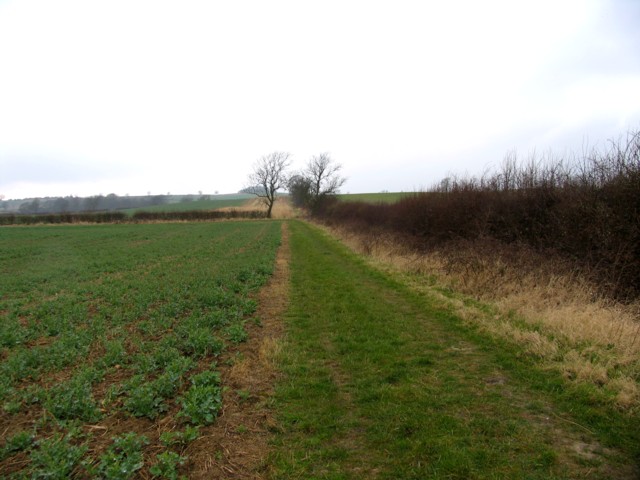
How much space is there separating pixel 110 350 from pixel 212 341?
1547 mm

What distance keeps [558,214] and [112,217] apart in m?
65.1

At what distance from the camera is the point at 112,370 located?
523 cm

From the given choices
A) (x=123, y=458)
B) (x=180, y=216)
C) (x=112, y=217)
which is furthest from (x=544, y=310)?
(x=112, y=217)

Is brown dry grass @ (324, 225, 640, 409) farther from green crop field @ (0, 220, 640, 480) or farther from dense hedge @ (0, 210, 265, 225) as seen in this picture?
dense hedge @ (0, 210, 265, 225)

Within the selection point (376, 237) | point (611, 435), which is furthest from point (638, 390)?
point (376, 237)

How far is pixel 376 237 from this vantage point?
19.9m

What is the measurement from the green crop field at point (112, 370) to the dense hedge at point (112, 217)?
53.1 m

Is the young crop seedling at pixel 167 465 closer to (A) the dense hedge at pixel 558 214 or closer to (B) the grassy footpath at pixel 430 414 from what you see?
(B) the grassy footpath at pixel 430 414

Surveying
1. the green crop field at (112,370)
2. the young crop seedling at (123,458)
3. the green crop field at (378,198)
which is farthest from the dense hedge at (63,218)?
the young crop seedling at (123,458)

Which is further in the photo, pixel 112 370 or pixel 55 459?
pixel 112 370

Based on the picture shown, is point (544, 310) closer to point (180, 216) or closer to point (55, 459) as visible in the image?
point (55, 459)

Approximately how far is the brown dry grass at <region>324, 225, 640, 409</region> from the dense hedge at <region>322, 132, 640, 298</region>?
76cm

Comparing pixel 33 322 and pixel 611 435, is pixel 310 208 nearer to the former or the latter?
pixel 33 322

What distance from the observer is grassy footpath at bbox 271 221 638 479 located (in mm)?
3225
